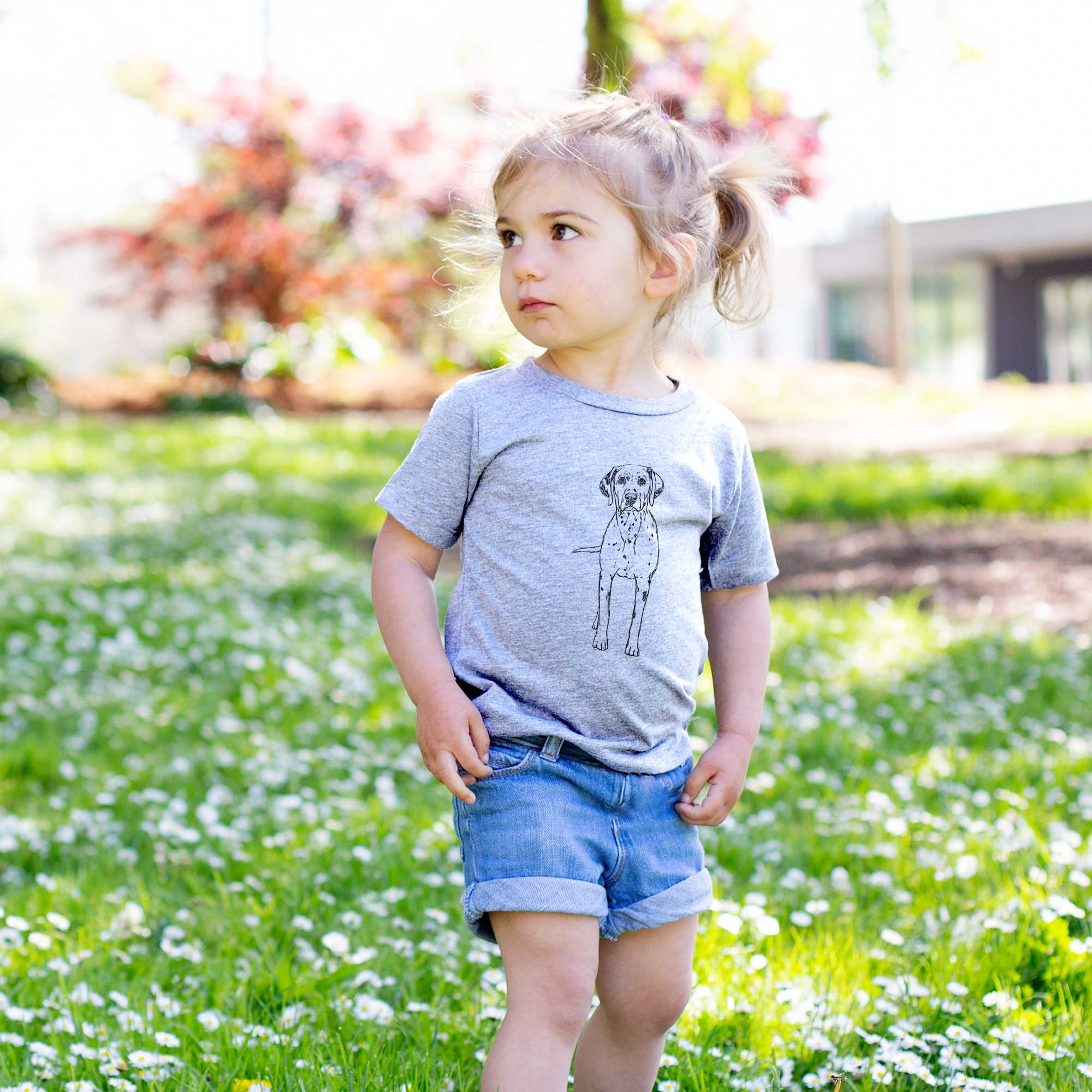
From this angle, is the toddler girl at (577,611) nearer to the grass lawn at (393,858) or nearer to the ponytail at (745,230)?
the ponytail at (745,230)

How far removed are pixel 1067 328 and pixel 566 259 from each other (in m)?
30.8

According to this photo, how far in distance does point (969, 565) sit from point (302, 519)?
4.29 metres

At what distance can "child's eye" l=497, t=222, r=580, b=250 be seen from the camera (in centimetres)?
202

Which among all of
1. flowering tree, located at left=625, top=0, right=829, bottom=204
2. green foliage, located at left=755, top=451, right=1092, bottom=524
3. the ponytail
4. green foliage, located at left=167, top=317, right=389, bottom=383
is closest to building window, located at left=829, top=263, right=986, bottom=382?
green foliage, located at left=167, top=317, right=389, bottom=383

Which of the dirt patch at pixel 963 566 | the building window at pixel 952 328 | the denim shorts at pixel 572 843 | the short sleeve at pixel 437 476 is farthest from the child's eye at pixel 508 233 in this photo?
the building window at pixel 952 328

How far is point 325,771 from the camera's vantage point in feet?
13.1

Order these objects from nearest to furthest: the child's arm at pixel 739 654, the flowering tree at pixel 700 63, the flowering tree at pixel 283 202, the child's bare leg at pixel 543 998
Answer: the child's bare leg at pixel 543 998, the child's arm at pixel 739 654, the flowering tree at pixel 700 63, the flowering tree at pixel 283 202

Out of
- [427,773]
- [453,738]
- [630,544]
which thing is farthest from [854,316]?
[453,738]

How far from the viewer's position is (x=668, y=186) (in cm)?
207

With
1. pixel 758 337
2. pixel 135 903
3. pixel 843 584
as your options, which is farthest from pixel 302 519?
pixel 758 337

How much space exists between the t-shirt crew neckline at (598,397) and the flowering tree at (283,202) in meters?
14.1

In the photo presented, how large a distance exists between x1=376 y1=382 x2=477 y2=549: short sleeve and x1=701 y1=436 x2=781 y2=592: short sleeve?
1.50 ft

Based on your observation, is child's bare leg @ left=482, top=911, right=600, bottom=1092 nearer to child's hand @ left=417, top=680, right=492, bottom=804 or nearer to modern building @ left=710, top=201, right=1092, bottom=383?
child's hand @ left=417, top=680, right=492, bottom=804

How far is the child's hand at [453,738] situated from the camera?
1.90 m
